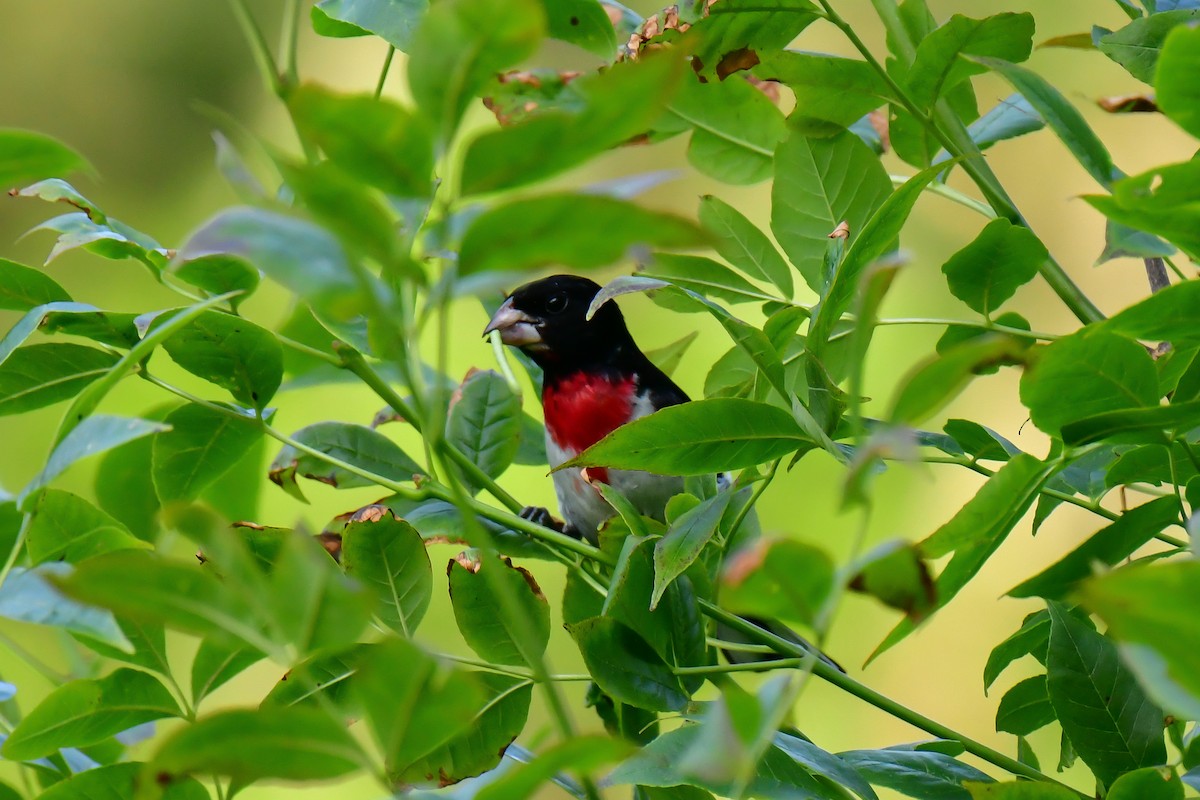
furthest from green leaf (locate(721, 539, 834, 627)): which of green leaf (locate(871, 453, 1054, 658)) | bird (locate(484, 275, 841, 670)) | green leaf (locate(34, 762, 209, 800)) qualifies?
bird (locate(484, 275, 841, 670))

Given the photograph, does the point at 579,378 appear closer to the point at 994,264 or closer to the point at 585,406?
the point at 585,406

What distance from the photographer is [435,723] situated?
1.03 ft

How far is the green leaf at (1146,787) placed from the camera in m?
0.46

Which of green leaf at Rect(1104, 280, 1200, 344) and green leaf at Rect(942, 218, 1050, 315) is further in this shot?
green leaf at Rect(942, 218, 1050, 315)

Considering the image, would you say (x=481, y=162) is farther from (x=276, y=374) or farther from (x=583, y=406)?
(x=583, y=406)

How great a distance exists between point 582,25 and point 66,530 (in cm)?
38

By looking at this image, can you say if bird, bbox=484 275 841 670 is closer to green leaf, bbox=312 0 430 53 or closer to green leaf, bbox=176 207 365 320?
green leaf, bbox=312 0 430 53

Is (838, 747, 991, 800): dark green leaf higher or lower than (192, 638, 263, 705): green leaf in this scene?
higher

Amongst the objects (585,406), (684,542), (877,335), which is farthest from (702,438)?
(877,335)

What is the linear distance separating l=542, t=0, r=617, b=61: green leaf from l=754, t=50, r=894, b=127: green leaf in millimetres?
88

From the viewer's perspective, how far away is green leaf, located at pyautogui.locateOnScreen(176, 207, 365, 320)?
0.28m

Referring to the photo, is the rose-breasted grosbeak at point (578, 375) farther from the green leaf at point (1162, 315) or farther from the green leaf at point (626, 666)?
the green leaf at point (1162, 315)

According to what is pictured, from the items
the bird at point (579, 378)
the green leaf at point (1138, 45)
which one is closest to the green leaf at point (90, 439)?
the green leaf at point (1138, 45)

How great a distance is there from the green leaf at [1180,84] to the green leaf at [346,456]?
0.50m
